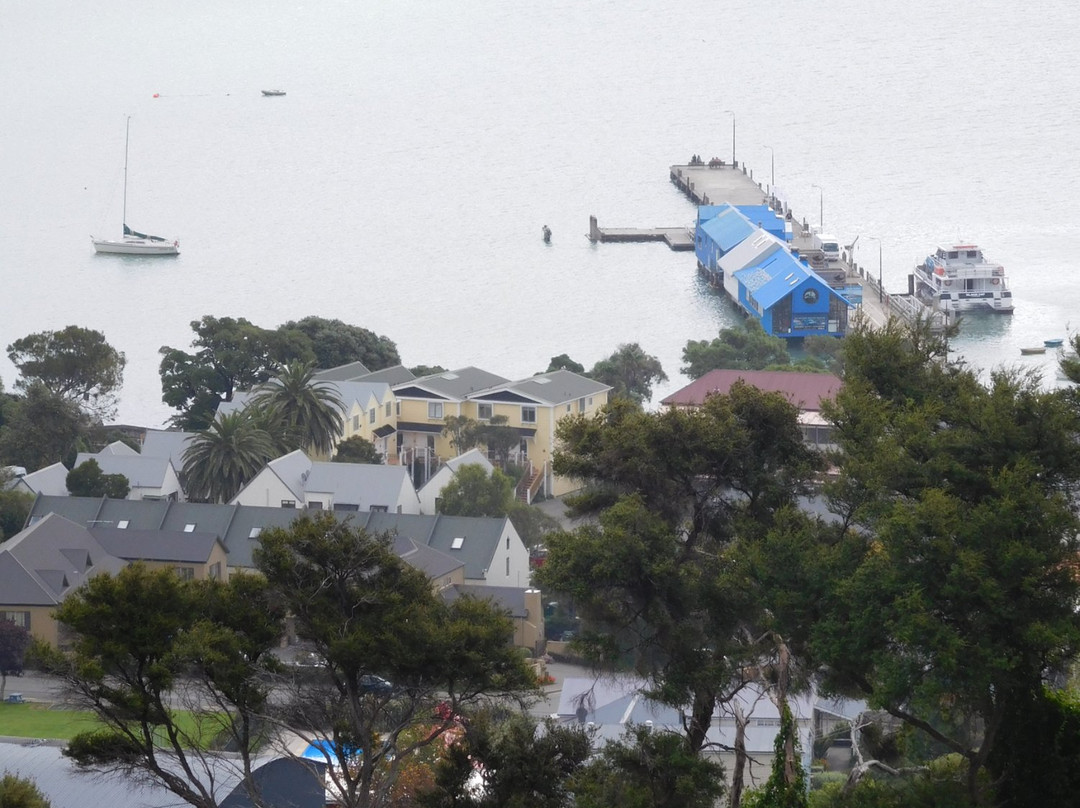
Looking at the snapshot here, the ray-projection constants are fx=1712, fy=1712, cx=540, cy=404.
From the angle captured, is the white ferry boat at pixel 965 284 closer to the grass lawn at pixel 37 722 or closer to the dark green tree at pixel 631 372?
the dark green tree at pixel 631 372

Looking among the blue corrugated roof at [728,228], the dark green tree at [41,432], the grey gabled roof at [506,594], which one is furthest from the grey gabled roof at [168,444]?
the blue corrugated roof at [728,228]

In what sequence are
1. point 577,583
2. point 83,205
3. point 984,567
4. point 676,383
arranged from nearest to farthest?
1. point 984,567
2. point 577,583
3. point 676,383
4. point 83,205

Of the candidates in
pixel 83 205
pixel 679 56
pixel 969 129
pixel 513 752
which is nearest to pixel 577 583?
pixel 513 752

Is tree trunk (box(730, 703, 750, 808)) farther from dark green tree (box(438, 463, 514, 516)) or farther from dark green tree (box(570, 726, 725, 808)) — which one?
dark green tree (box(438, 463, 514, 516))

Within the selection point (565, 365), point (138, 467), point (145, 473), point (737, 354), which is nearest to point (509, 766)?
point (145, 473)

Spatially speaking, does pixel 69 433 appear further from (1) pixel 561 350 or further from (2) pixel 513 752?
(2) pixel 513 752
